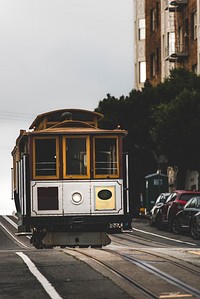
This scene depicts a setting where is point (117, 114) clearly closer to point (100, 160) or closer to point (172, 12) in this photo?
point (172, 12)

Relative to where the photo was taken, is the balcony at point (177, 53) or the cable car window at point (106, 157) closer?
the cable car window at point (106, 157)

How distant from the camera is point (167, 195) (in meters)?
45.2

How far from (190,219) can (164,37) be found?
33413 mm

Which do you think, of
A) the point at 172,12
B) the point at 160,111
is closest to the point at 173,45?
the point at 172,12

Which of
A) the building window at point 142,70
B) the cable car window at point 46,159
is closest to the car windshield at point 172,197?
the cable car window at point 46,159

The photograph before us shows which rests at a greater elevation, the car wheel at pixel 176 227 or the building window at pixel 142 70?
the building window at pixel 142 70

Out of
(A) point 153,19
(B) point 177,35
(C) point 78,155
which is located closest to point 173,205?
(C) point 78,155

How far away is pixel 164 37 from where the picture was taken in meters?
67.5

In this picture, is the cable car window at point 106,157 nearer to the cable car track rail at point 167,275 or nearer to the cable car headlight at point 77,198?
the cable car headlight at point 77,198

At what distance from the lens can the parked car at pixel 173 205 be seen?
130 ft

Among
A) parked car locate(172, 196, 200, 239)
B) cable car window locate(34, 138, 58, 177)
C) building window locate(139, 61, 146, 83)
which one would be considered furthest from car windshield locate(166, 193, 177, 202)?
building window locate(139, 61, 146, 83)

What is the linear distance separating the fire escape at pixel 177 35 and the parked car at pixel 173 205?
22.4 m

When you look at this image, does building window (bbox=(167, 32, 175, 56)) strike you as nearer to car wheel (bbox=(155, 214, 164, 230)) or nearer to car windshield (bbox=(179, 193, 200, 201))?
car wheel (bbox=(155, 214, 164, 230))

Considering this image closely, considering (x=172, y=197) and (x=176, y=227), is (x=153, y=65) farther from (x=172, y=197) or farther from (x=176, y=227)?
(x=176, y=227)
